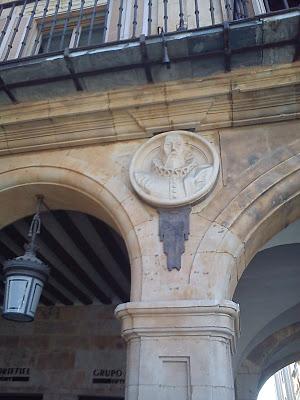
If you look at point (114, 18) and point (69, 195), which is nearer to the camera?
point (69, 195)

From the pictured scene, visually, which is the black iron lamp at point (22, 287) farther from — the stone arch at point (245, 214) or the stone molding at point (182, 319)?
the stone arch at point (245, 214)

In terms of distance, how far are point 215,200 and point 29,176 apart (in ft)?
5.28

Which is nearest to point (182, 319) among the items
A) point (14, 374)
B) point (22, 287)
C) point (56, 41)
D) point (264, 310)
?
point (22, 287)

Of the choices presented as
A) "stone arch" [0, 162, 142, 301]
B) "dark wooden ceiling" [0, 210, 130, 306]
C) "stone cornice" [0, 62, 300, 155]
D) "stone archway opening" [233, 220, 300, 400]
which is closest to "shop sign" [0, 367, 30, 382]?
"dark wooden ceiling" [0, 210, 130, 306]

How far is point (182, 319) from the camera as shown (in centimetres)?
233

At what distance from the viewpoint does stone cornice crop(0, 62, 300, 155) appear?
9.80ft

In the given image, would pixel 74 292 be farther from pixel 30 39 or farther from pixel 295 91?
pixel 295 91

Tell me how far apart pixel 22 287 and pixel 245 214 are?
168 cm

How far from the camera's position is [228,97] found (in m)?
→ 3.05

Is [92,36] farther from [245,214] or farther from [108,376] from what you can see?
[108,376]

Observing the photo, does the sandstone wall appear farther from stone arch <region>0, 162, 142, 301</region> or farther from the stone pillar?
the stone pillar

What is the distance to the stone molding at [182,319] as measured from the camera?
2.29 metres

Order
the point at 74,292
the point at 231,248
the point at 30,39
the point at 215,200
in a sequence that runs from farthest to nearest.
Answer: the point at 74,292 < the point at 30,39 < the point at 215,200 < the point at 231,248

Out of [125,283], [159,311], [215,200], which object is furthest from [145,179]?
[125,283]
